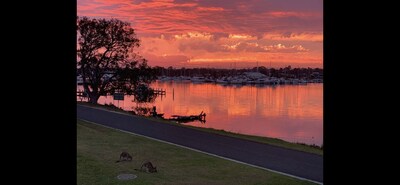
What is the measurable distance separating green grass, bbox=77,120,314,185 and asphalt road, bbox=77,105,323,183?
2.80ft

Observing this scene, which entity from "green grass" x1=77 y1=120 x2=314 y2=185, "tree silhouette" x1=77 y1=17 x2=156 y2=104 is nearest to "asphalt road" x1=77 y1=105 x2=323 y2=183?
"green grass" x1=77 y1=120 x2=314 y2=185

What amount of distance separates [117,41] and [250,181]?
28.7 meters

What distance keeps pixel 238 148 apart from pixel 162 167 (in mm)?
4205

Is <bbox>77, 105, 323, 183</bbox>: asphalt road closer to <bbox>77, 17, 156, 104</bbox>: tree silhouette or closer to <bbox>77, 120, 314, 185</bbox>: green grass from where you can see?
<bbox>77, 120, 314, 185</bbox>: green grass

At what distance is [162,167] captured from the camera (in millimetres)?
11094

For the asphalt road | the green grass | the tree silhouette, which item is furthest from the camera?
the tree silhouette

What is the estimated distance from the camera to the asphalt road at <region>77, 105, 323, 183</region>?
11648 mm

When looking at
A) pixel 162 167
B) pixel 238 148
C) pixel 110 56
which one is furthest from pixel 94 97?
pixel 162 167

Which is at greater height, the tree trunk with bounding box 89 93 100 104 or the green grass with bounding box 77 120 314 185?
the tree trunk with bounding box 89 93 100 104

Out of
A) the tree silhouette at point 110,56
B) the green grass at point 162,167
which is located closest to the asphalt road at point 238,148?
the green grass at point 162,167

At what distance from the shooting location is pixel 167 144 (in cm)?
1457

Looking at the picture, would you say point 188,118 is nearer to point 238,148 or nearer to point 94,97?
point 94,97

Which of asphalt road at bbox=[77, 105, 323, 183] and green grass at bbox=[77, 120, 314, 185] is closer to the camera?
green grass at bbox=[77, 120, 314, 185]
